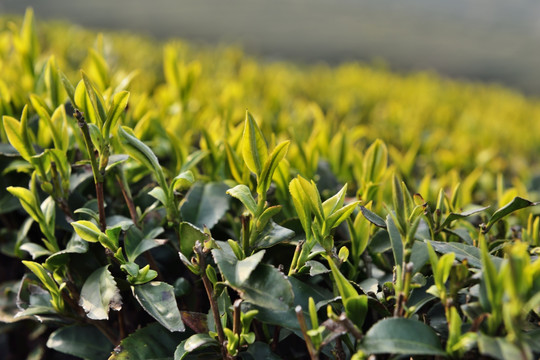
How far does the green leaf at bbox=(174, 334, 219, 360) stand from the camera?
3.62 ft

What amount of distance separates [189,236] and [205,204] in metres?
0.26

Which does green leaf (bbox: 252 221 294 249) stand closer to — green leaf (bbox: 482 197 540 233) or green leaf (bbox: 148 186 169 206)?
green leaf (bbox: 148 186 169 206)

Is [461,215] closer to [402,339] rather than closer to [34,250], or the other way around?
[402,339]

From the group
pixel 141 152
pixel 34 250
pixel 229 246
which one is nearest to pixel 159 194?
pixel 141 152

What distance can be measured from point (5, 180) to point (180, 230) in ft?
2.66

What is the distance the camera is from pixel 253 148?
4.00ft

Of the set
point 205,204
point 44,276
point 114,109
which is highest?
point 114,109

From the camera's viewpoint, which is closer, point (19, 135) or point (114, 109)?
point (114, 109)

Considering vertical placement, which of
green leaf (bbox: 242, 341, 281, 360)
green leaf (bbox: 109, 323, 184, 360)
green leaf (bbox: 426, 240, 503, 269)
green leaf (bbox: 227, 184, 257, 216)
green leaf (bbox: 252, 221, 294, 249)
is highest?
green leaf (bbox: 227, 184, 257, 216)

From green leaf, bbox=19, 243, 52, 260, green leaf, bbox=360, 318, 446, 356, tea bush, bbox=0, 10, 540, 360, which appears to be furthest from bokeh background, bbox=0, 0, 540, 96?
green leaf, bbox=360, 318, 446, 356

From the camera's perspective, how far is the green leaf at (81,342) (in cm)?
146

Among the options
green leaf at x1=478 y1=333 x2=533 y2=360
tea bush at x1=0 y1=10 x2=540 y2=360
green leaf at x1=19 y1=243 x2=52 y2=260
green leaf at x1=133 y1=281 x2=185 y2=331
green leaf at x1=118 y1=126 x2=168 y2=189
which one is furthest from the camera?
green leaf at x1=19 y1=243 x2=52 y2=260

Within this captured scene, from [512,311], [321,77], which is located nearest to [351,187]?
[512,311]

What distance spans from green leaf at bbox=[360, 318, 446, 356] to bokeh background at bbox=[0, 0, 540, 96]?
12.8 m
